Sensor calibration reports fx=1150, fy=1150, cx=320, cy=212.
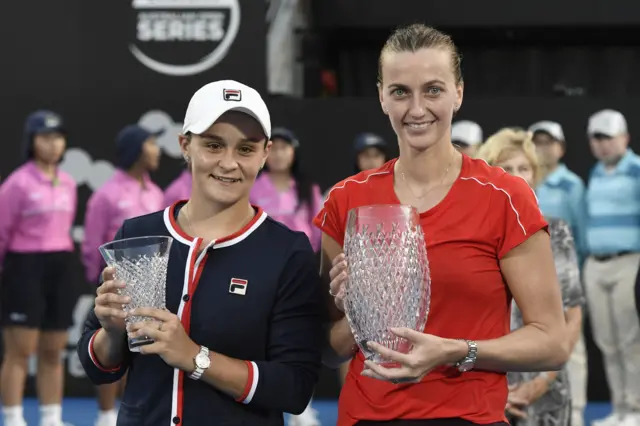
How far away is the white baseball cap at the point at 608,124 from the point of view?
7.04m

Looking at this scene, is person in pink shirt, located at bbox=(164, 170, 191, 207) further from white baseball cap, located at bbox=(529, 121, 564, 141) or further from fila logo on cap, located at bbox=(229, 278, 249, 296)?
fila logo on cap, located at bbox=(229, 278, 249, 296)

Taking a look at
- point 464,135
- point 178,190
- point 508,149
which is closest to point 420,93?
point 508,149

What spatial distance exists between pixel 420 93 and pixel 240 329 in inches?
23.7

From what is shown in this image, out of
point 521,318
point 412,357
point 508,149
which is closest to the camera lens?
point 412,357

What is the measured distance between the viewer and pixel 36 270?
21.7ft

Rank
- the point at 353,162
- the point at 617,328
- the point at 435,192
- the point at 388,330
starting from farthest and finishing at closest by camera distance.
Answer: the point at 353,162
the point at 617,328
the point at 435,192
the point at 388,330

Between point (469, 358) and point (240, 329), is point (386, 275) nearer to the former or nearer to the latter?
point (469, 358)

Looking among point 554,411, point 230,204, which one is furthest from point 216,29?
point 230,204

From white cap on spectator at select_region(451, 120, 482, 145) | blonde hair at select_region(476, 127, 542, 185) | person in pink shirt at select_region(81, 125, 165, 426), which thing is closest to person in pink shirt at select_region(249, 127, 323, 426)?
person in pink shirt at select_region(81, 125, 165, 426)

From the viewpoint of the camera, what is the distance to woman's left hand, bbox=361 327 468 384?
6.75ft

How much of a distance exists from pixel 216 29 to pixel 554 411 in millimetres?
5024

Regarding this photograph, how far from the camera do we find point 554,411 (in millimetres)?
3494

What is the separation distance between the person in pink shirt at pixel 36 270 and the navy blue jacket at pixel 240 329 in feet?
14.1

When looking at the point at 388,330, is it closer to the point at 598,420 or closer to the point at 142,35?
the point at 598,420
